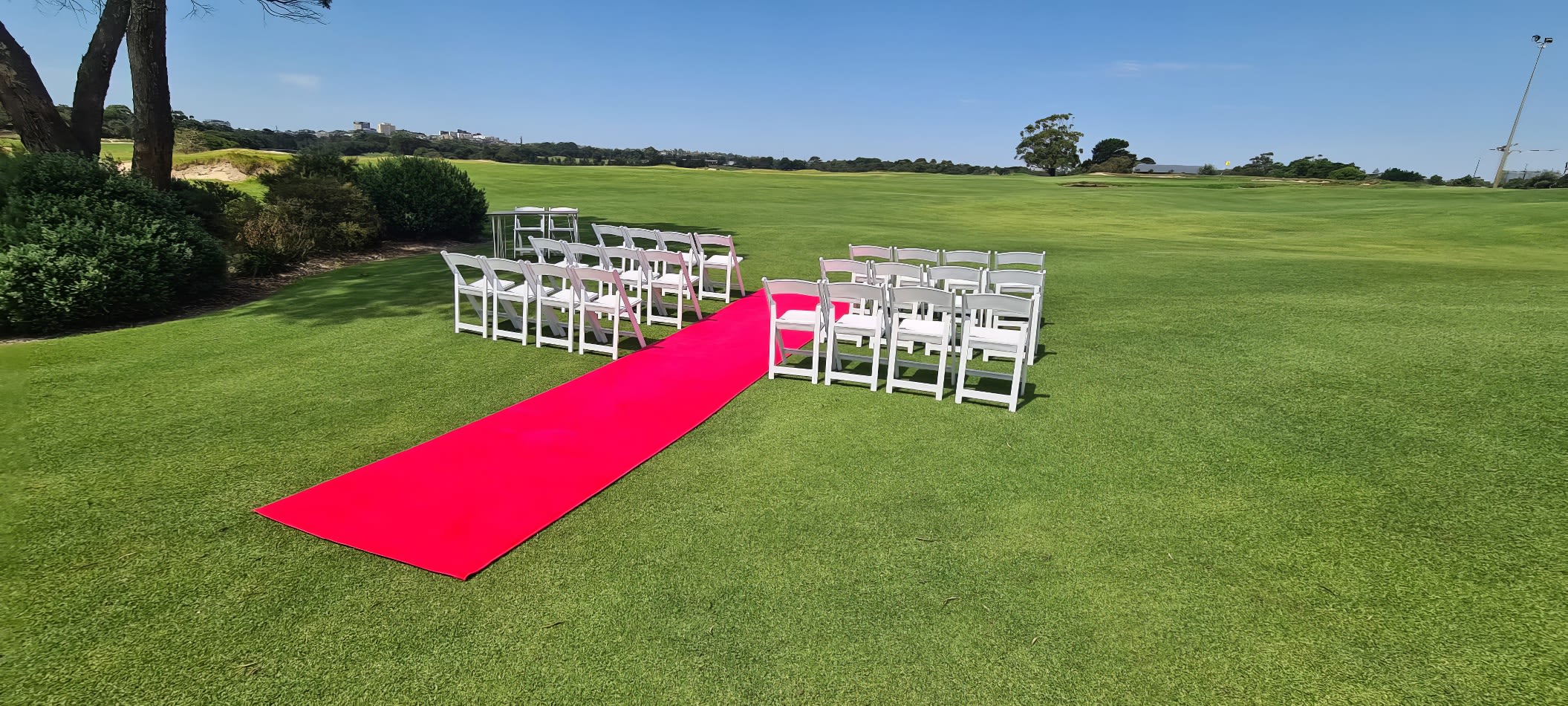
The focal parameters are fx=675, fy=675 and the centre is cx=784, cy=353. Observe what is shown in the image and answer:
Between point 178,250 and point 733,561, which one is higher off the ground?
point 178,250

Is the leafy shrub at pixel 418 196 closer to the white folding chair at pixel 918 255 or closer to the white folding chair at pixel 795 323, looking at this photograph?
the white folding chair at pixel 918 255

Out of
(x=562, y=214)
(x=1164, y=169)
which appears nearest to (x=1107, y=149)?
(x=1164, y=169)

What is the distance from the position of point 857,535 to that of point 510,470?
2.48 m

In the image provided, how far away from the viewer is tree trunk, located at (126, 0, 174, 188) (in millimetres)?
10391

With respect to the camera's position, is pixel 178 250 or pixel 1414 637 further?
pixel 178 250

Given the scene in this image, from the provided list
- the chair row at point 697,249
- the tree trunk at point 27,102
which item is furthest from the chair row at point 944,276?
the tree trunk at point 27,102

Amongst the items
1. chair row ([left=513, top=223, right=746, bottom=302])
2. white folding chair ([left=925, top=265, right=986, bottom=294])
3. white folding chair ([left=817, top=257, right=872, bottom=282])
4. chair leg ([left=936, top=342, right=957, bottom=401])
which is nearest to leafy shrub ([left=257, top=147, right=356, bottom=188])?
chair row ([left=513, top=223, right=746, bottom=302])

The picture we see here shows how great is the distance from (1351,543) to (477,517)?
199 inches

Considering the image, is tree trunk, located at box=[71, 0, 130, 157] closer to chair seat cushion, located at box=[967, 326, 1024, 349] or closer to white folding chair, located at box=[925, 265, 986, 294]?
white folding chair, located at box=[925, 265, 986, 294]

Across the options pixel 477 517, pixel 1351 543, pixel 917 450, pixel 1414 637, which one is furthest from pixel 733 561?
pixel 1351 543

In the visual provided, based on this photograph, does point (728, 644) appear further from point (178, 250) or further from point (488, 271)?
point (178, 250)

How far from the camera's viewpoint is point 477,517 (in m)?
4.09

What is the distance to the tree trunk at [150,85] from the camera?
10.4 meters

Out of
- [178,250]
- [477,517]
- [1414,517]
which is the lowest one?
[477,517]
